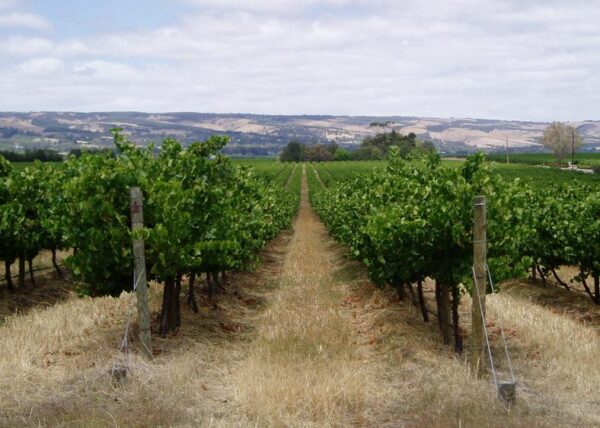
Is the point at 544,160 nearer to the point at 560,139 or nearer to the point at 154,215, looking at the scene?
the point at 560,139

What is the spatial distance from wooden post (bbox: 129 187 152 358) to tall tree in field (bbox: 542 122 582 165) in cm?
12142

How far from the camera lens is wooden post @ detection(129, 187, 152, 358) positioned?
1061 centimetres

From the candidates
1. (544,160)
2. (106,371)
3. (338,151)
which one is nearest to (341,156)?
(338,151)

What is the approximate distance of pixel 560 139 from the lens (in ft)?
418

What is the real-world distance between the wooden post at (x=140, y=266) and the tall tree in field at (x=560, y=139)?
121422 millimetres

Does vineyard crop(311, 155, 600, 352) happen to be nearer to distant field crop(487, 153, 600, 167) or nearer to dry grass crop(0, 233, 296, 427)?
dry grass crop(0, 233, 296, 427)

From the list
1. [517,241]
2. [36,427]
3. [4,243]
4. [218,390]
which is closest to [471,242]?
[517,241]

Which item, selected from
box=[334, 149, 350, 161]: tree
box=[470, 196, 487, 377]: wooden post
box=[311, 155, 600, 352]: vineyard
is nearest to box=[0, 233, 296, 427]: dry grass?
box=[311, 155, 600, 352]: vineyard

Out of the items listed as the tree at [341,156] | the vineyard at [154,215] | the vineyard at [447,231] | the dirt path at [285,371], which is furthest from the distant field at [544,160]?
the vineyard at [154,215]

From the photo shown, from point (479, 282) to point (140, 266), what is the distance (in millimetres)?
4990

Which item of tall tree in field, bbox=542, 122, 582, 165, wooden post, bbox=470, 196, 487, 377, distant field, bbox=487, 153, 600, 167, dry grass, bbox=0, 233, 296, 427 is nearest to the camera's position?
dry grass, bbox=0, 233, 296, 427

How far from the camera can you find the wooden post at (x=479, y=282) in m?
9.74

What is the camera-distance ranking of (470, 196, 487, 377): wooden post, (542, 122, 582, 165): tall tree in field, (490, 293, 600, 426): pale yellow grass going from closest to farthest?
(490, 293, 600, 426): pale yellow grass, (470, 196, 487, 377): wooden post, (542, 122, 582, 165): tall tree in field

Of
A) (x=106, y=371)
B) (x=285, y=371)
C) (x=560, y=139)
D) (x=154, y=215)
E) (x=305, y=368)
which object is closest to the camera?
(x=106, y=371)
